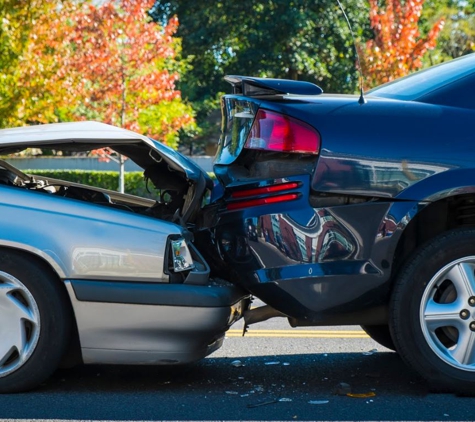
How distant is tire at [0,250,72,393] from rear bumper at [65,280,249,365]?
105 millimetres

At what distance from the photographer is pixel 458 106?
4.53m

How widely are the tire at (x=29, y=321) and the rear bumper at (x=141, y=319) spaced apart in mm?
105

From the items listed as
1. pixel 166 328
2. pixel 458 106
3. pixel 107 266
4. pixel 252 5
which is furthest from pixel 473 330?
pixel 252 5

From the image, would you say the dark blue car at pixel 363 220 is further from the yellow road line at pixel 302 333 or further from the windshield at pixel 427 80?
the yellow road line at pixel 302 333

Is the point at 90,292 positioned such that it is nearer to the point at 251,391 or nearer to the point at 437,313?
the point at 251,391

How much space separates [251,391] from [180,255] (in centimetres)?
76

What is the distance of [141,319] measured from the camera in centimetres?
435

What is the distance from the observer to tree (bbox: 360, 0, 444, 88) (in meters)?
22.3

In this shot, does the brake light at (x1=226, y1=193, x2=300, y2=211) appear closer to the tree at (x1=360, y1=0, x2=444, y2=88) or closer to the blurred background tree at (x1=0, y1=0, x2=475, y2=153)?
the blurred background tree at (x1=0, y1=0, x2=475, y2=153)

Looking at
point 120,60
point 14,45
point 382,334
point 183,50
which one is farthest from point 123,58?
point 382,334

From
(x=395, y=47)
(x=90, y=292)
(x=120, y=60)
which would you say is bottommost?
(x=90, y=292)

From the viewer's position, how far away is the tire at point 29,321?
4340 millimetres

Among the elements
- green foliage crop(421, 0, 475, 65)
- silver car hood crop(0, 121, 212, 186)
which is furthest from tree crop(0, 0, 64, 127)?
green foliage crop(421, 0, 475, 65)

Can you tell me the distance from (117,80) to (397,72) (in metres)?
6.72
